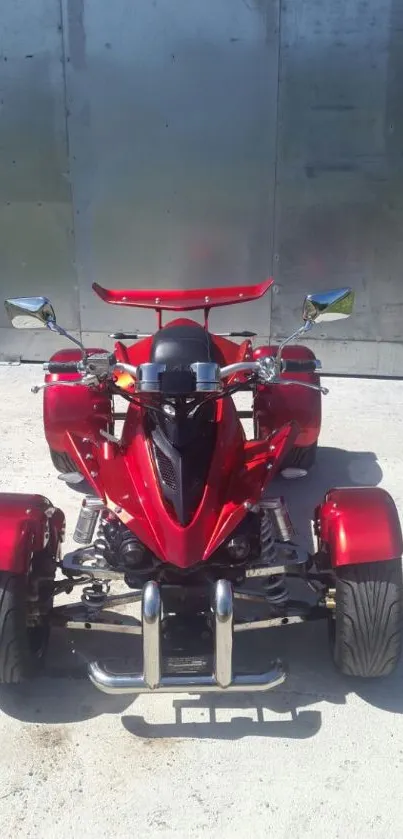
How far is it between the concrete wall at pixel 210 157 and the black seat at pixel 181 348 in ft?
10.9

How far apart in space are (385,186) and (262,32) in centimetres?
138

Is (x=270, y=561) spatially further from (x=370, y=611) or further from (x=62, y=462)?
(x=62, y=462)

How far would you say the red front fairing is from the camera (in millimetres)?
2295

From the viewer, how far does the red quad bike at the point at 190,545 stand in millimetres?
2243

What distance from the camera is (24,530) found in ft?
7.74

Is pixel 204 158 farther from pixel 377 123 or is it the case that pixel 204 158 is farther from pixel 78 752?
pixel 78 752

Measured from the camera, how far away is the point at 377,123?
5.27 metres

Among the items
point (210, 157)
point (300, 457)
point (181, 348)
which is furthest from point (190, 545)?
point (210, 157)

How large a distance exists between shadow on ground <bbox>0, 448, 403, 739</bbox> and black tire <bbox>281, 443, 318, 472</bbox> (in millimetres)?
1346

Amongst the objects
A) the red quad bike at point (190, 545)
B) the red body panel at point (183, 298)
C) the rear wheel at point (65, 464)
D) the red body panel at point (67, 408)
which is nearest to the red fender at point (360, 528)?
the red quad bike at point (190, 545)

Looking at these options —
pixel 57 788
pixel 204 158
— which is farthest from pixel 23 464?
pixel 204 158

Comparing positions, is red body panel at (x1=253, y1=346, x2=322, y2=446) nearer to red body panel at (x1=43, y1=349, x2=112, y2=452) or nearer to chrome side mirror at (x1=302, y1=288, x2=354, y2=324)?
red body panel at (x1=43, y1=349, x2=112, y2=452)

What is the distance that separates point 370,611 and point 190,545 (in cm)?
61

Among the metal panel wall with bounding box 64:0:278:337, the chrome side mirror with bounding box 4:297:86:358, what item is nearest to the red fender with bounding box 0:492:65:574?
the chrome side mirror with bounding box 4:297:86:358
